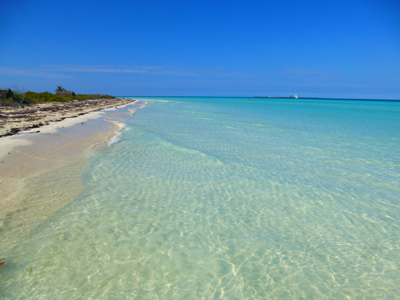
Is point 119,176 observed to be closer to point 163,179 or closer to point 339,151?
point 163,179

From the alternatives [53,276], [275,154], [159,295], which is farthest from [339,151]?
[53,276]

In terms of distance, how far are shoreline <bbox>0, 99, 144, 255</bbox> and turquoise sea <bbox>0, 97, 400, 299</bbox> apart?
1.14 ft

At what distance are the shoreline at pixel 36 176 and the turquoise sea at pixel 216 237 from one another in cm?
35

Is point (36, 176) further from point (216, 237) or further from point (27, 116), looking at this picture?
point (27, 116)

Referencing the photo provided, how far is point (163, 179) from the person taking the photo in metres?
7.25

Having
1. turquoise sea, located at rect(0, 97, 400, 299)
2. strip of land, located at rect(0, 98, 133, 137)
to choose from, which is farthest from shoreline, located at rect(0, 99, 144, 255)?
strip of land, located at rect(0, 98, 133, 137)

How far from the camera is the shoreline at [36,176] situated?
4.71 metres

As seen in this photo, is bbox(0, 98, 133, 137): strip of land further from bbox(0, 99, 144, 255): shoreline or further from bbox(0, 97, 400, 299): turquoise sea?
bbox(0, 97, 400, 299): turquoise sea

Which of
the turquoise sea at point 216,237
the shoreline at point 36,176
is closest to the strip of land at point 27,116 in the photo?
the shoreline at point 36,176

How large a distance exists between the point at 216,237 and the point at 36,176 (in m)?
5.69

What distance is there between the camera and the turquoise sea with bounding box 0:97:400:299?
3258 millimetres

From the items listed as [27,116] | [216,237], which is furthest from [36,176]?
[27,116]

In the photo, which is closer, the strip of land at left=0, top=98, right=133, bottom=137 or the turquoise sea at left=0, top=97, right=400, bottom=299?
the turquoise sea at left=0, top=97, right=400, bottom=299

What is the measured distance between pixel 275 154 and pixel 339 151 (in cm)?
333
